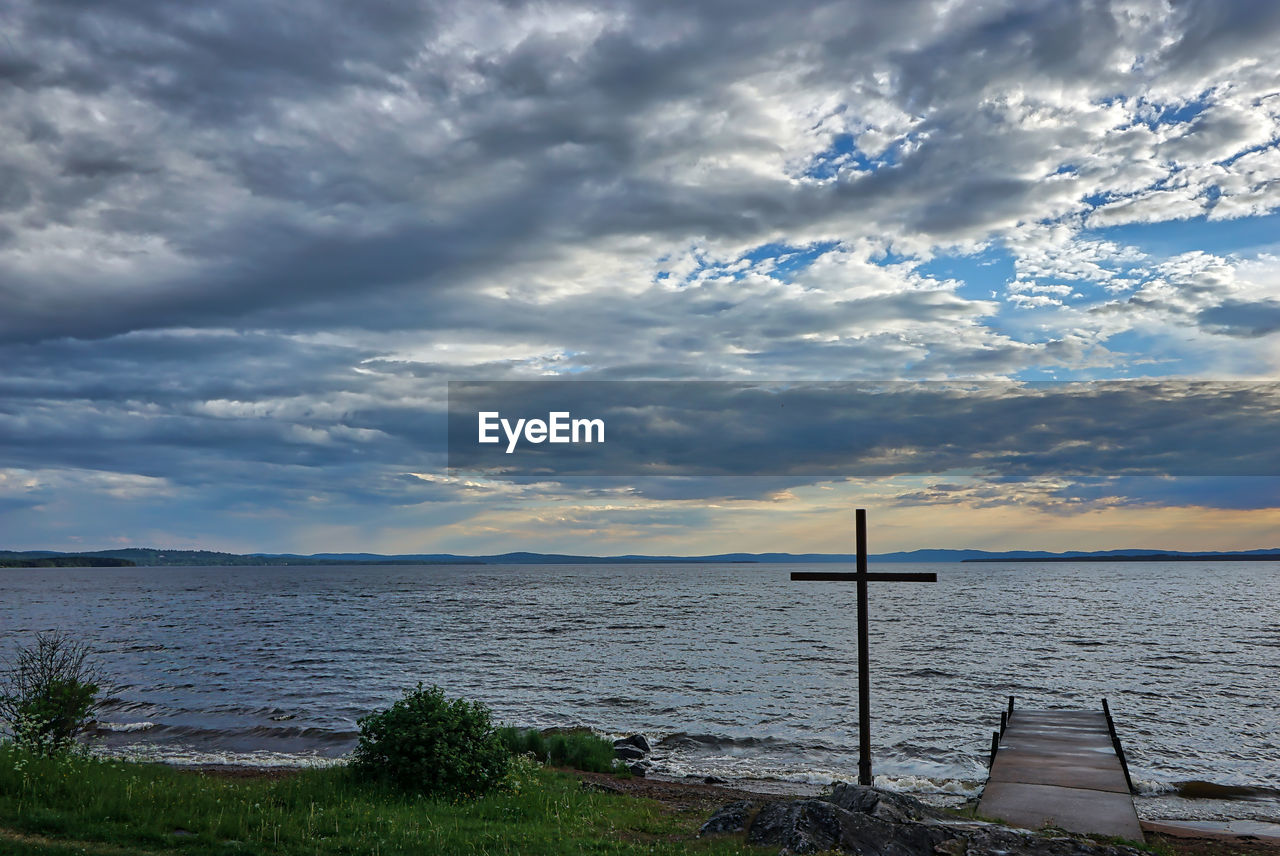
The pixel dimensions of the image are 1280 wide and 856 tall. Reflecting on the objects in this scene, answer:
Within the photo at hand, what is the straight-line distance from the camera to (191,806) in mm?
12133

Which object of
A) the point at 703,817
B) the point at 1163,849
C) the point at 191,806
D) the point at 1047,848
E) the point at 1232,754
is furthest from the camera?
the point at 1232,754

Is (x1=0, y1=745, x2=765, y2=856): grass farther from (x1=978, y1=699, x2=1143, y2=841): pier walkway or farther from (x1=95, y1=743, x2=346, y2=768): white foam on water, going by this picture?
(x1=95, y1=743, x2=346, y2=768): white foam on water

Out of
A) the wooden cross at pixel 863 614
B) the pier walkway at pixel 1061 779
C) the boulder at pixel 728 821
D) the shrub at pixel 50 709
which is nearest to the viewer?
the boulder at pixel 728 821

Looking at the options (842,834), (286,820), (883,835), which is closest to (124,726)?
(286,820)

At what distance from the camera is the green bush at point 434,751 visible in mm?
14102

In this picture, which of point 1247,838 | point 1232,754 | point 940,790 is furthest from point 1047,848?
point 1232,754

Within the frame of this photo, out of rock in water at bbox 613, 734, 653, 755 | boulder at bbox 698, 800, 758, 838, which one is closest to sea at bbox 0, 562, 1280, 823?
rock in water at bbox 613, 734, 653, 755

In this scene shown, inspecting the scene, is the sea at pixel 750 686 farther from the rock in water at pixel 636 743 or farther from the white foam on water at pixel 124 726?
the rock in water at pixel 636 743

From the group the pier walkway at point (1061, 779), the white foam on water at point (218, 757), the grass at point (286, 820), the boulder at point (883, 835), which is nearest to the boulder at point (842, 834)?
the boulder at point (883, 835)

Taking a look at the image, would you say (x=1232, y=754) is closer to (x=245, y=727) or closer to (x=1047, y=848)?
(x=1047, y=848)

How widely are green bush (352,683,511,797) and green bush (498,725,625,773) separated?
686 cm

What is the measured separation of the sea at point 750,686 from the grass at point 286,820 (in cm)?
989

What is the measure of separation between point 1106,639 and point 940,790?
47726 millimetres

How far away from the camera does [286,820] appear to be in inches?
458
